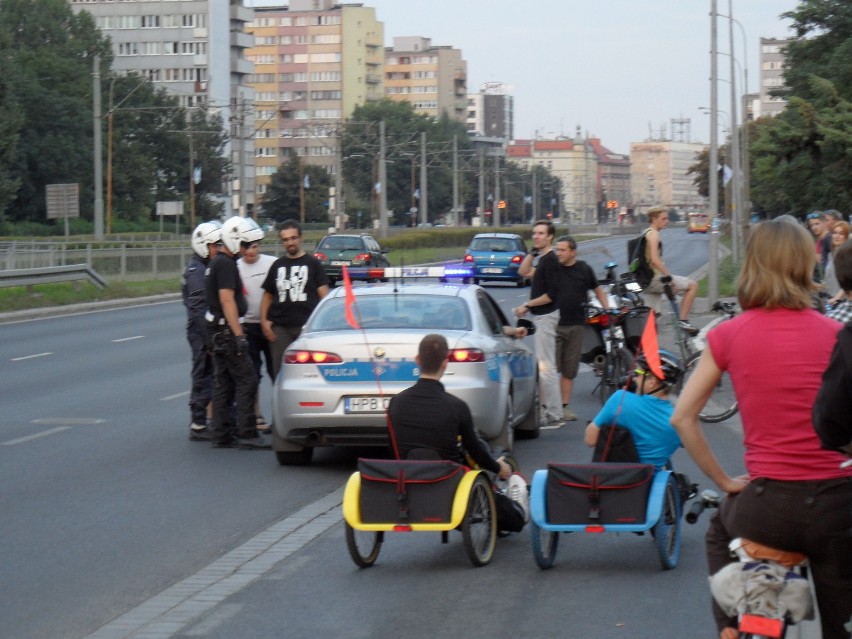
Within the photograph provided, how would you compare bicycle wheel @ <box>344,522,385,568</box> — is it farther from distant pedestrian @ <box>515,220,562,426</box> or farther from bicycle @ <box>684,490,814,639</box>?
distant pedestrian @ <box>515,220,562,426</box>

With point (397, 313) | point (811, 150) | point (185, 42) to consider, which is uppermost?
point (185, 42)

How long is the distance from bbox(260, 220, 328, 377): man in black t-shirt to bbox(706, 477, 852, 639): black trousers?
812 centimetres

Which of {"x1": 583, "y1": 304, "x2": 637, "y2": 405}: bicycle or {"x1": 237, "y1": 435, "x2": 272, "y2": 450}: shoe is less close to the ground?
{"x1": 583, "y1": 304, "x2": 637, "y2": 405}: bicycle

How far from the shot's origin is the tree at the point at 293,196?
5241 inches

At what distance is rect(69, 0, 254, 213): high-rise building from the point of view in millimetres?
144875

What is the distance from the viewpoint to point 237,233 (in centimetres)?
1159

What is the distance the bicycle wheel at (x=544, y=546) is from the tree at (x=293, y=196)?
4900 inches

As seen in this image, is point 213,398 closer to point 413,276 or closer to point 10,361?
point 413,276

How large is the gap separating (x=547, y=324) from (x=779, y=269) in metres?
9.08

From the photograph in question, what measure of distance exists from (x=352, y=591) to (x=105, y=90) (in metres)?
106

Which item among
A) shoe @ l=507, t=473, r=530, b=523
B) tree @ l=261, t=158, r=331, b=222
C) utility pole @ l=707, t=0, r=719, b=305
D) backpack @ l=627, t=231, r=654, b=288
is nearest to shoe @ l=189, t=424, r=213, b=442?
shoe @ l=507, t=473, r=530, b=523

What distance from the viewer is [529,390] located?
1219 centimetres

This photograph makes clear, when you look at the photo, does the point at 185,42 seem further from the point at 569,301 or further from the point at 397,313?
the point at 397,313

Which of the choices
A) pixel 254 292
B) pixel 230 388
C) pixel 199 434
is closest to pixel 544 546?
pixel 230 388
